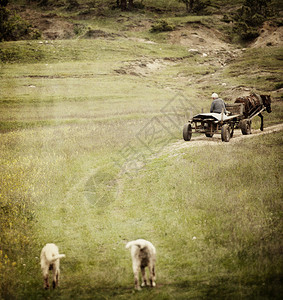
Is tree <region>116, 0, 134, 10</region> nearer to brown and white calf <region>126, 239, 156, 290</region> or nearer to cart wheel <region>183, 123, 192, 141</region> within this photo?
cart wheel <region>183, 123, 192, 141</region>

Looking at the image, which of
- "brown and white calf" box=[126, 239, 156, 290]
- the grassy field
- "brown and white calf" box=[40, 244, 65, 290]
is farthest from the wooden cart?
"brown and white calf" box=[40, 244, 65, 290]

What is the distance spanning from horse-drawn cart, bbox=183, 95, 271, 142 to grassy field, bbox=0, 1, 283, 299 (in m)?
1.31

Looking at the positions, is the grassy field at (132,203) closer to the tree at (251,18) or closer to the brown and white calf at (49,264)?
the brown and white calf at (49,264)

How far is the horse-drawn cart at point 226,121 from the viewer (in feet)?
56.1

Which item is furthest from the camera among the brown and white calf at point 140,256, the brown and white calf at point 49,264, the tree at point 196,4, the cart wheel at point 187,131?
the tree at point 196,4

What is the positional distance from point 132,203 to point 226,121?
8574 mm

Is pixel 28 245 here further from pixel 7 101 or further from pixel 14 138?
pixel 7 101

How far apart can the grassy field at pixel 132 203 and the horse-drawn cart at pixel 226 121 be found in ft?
4.29

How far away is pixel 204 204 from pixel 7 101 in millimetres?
26889

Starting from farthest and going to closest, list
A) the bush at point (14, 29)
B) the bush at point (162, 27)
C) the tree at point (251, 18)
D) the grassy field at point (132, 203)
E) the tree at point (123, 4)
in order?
the tree at point (123, 4)
the bush at point (162, 27)
the tree at point (251, 18)
the bush at point (14, 29)
the grassy field at point (132, 203)

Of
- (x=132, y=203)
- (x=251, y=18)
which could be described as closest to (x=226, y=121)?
(x=132, y=203)

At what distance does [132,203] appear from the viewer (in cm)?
1188

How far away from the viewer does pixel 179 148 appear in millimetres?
17375

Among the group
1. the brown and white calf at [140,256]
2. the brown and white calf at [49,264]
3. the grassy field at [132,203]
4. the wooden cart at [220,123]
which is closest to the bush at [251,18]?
the grassy field at [132,203]
